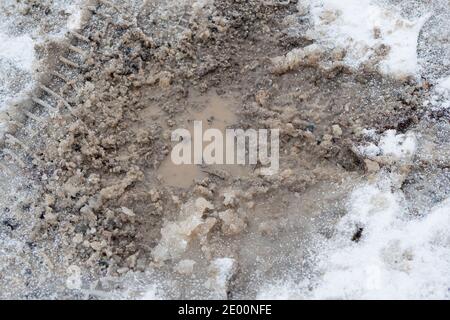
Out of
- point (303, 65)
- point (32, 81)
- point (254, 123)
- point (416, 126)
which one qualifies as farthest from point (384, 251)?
point (32, 81)

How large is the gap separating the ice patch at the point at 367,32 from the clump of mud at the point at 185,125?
0.53 feet

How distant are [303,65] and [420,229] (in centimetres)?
197

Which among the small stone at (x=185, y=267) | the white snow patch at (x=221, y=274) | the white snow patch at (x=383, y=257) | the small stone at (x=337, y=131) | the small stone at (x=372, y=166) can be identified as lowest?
the white snow patch at (x=383, y=257)

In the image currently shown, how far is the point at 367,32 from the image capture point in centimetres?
556

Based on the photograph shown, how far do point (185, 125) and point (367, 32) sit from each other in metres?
2.03

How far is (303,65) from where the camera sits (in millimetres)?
5469

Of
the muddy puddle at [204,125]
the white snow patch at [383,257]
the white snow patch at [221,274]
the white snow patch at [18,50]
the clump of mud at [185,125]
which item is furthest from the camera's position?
the white snow patch at [18,50]

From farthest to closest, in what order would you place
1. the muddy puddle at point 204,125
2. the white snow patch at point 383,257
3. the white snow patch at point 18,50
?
the white snow patch at point 18,50 < the muddy puddle at point 204,125 < the white snow patch at point 383,257

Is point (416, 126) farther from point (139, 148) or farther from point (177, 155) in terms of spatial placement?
point (139, 148)

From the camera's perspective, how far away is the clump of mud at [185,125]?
4.44 metres

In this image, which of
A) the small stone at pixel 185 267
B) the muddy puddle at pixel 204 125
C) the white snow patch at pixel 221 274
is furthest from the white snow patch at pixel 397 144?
the small stone at pixel 185 267

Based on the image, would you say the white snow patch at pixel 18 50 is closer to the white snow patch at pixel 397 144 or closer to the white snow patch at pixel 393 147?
the white snow patch at pixel 393 147

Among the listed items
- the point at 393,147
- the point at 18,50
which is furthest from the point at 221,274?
the point at 18,50

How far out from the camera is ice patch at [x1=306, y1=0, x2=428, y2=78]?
5.36 metres
